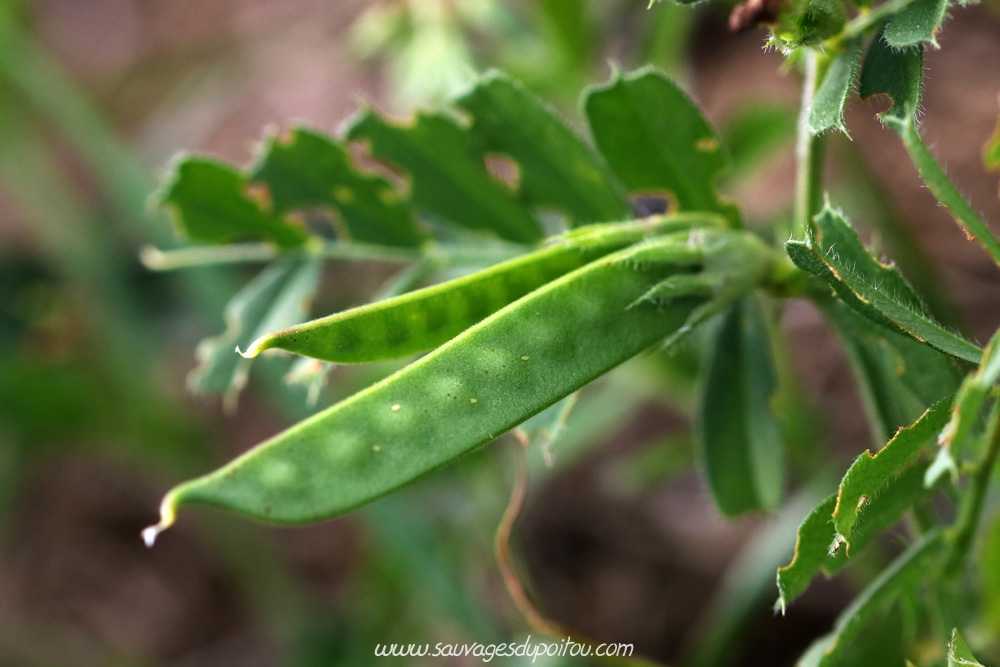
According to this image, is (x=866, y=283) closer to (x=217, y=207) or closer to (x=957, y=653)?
(x=957, y=653)

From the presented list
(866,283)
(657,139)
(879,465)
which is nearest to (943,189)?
(866,283)

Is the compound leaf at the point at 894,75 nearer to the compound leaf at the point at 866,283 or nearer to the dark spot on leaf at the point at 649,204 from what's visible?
the compound leaf at the point at 866,283

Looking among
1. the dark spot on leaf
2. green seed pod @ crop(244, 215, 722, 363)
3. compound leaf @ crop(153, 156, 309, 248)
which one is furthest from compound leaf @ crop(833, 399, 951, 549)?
compound leaf @ crop(153, 156, 309, 248)

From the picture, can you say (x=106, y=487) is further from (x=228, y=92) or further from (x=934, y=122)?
(x=934, y=122)

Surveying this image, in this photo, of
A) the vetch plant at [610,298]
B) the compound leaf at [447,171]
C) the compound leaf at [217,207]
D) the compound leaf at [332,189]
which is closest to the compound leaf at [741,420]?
the vetch plant at [610,298]

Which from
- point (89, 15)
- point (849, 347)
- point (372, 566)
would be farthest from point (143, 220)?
point (89, 15)

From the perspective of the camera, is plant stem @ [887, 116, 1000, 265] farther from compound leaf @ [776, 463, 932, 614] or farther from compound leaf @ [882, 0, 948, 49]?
compound leaf @ [776, 463, 932, 614]

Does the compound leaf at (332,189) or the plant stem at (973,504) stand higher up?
the compound leaf at (332,189)
